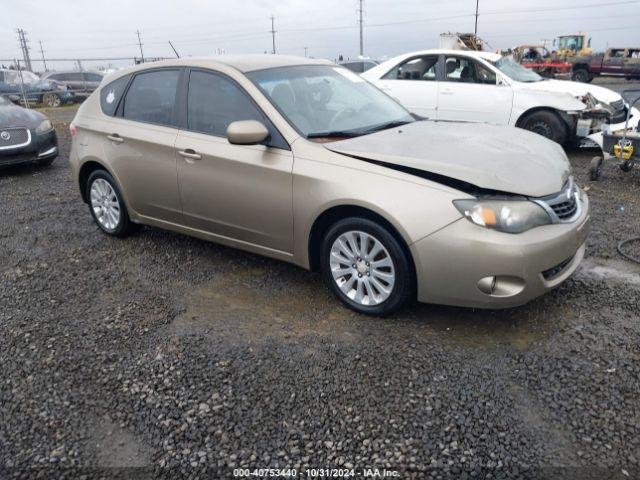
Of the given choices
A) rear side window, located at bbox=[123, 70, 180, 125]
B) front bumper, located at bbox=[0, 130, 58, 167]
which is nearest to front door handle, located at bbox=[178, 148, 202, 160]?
rear side window, located at bbox=[123, 70, 180, 125]

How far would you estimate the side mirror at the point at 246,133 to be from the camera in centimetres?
358

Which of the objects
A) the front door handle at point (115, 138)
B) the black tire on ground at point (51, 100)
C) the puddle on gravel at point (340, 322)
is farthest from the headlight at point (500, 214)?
the black tire on ground at point (51, 100)

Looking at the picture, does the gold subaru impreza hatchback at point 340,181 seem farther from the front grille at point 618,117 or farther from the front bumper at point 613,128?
the front grille at point 618,117

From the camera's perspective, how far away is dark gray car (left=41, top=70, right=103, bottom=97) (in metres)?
22.4

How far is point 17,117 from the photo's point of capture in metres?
8.46

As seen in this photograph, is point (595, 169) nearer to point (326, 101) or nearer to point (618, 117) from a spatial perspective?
point (618, 117)

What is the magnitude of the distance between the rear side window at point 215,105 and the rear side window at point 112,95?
967 mm

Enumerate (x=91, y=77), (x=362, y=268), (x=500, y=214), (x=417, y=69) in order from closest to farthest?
1. (x=500, y=214)
2. (x=362, y=268)
3. (x=417, y=69)
4. (x=91, y=77)

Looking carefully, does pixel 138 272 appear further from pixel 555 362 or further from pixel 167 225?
pixel 555 362

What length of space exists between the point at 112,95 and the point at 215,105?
141 centimetres

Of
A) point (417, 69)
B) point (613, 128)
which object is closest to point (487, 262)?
point (613, 128)

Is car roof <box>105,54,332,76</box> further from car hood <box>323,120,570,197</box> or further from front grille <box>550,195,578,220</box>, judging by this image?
front grille <box>550,195,578,220</box>

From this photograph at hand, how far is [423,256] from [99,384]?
1983 millimetres

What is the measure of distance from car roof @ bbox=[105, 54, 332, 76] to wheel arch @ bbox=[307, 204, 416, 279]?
4.50ft
